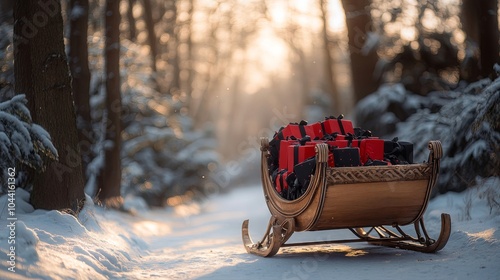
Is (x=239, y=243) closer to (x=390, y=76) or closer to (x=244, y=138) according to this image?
(x=390, y=76)

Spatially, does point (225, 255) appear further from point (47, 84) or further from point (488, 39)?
point (488, 39)

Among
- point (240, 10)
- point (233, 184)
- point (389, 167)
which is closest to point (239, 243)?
point (389, 167)

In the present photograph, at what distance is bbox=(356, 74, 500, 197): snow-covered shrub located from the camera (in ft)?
29.9

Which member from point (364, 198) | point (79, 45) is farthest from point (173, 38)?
point (364, 198)

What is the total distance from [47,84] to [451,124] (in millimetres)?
7116

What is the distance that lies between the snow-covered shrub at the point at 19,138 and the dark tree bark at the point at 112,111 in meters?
6.37

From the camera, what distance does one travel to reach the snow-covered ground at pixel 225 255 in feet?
20.5

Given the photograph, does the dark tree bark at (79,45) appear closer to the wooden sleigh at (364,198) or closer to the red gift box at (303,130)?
the red gift box at (303,130)

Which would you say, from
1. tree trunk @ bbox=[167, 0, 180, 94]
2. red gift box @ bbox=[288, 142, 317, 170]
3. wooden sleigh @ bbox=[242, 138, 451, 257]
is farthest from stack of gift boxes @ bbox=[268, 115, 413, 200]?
tree trunk @ bbox=[167, 0, 180, 94]

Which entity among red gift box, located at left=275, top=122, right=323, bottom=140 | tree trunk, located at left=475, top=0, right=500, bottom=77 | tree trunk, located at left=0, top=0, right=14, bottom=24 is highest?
tree trunk, located at left=0, top=0, right=14, bottom=24

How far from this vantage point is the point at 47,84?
901 cm

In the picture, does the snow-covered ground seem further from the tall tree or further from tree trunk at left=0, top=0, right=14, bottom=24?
the tall tree

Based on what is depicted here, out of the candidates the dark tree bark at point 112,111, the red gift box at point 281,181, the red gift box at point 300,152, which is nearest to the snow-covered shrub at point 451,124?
the red gift box at point 300,152

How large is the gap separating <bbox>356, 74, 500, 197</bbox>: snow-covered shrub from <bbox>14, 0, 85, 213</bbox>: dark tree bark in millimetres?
5858
